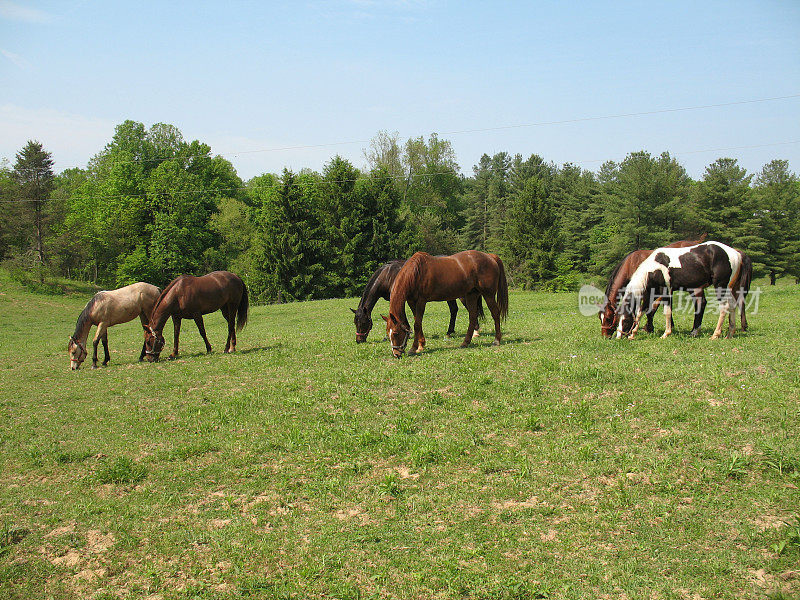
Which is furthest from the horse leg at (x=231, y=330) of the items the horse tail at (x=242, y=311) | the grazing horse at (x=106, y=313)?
the grazing horse at (x=106, y=313)

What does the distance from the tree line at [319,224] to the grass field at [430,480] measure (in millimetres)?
A: 39960

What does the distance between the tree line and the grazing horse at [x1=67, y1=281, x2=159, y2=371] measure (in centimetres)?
3228

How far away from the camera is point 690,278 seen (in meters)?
11.9

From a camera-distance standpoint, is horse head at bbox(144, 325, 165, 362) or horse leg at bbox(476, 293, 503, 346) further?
horse head at bbox(144, 325, 165, 362)

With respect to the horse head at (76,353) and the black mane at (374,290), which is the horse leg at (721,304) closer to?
the black mane at (374,290)

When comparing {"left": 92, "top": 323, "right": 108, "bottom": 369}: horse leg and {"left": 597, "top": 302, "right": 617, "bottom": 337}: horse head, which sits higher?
{"left": 597, "top": 302, "right": 617, "bottom": 337}: horse head

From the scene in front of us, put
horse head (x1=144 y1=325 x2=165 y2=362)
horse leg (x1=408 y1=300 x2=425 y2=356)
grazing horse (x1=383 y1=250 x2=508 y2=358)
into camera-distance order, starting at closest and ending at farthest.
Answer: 1. grazing horse (x1=383 y1=250 x2=508 y2=358)
2. horse leg (x1=408 y1=300 x2=425 y2=356)
3. horse head (x1=144 y1=325 x2=165 y2=362)

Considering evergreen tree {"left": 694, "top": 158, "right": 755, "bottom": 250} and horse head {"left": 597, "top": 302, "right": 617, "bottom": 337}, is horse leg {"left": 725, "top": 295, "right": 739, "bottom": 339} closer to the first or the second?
horse head {"left": 597, "top": 302, "right": 617, "bottom": 337}

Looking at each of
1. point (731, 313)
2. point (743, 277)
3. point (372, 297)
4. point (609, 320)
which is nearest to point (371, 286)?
point (372, 297)

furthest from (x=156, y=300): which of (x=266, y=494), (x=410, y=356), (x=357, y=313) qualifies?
(x=266, y=494)

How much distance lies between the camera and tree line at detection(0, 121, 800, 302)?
50.3m

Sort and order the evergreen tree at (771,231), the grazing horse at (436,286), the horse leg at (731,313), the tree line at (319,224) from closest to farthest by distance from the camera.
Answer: the horse leg at (731,313) < the grazing horse at (436,286) < the tree line at (319,224) < the evergreen tree at (771,231)

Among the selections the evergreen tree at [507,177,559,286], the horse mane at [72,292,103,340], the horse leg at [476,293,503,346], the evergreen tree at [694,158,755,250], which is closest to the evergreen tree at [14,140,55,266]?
the horse mane at [72,292,103,340]

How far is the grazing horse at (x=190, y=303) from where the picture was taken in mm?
15188
